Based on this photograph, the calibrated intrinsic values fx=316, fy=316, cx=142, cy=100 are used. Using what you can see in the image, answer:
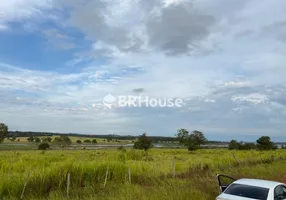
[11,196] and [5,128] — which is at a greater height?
[5,128]

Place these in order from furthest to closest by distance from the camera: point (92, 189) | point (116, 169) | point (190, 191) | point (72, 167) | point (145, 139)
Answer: point (145, 139) → point (116, 169) → point (72, 167) → point (92, 189) → point (190, 191)

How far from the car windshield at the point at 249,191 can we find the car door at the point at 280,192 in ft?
1.60

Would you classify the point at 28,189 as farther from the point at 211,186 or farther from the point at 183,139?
the point at 183,139

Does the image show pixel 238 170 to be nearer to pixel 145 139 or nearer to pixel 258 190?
pixel 258 190

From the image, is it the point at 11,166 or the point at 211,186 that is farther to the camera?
the point at 11,166

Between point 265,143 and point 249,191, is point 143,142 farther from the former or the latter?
point 249,191

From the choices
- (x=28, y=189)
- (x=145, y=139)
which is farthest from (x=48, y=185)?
(x=145, y=139)

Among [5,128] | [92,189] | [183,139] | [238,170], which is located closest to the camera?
[92,189]

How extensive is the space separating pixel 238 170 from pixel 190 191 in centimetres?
1303

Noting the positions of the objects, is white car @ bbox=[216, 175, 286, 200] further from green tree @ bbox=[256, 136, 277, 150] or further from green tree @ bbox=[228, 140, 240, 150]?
green tree @ bbox=[228, 140, 240, 150]

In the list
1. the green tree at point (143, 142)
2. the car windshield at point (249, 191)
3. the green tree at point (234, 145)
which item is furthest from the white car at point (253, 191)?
the green tree at point (234, 145)

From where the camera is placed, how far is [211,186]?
1577cm

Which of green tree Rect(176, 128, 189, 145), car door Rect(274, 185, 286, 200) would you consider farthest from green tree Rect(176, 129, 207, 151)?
car door Rect(274, 185, 286, 200)

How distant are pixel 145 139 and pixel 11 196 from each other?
2510 inches
